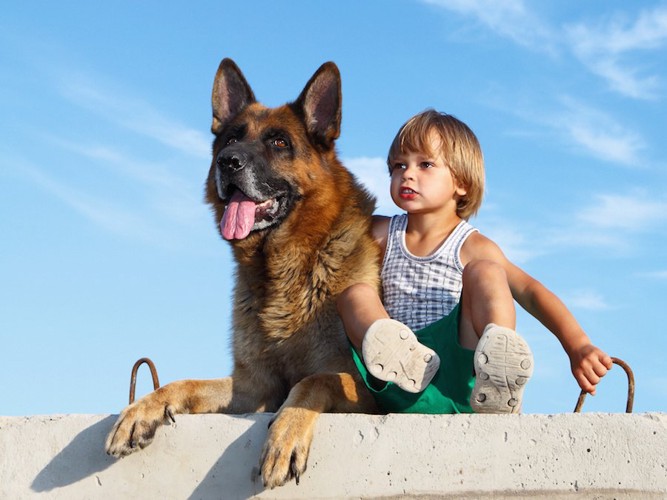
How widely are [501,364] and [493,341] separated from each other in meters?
0.10

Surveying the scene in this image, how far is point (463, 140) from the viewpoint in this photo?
4.50m

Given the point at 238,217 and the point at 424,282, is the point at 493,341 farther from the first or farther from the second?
the point at 238,217

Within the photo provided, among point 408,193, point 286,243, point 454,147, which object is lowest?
point 286,243

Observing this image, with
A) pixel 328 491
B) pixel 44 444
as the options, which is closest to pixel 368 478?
pixel 328 491

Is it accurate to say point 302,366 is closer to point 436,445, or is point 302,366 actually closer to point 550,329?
point 436,445

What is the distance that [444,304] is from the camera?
13.8 feet

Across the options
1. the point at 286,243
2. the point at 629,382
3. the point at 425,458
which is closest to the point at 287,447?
the point at 425,458

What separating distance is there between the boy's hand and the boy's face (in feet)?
3.68

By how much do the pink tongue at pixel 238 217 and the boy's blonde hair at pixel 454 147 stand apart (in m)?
0.89

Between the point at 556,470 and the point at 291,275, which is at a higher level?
the point at 291,275

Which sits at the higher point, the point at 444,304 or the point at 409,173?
the point at 409,173

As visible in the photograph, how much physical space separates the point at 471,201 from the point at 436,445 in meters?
1.71

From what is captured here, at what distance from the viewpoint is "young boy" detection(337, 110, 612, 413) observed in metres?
3.41

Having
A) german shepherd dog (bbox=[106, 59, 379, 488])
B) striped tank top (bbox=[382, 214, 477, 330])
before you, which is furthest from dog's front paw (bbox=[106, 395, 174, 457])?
striped tank top (bbox=[382, 214, 477, 330])
